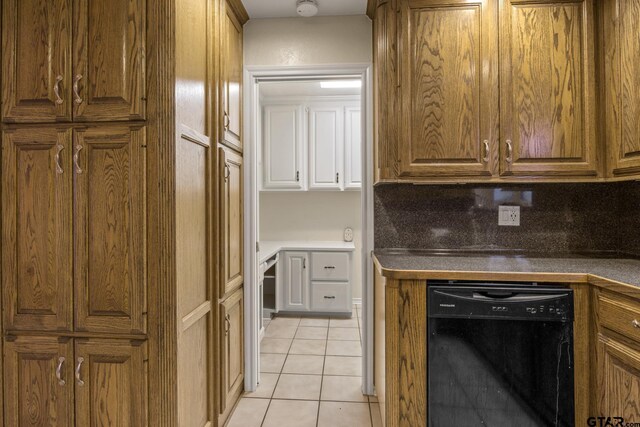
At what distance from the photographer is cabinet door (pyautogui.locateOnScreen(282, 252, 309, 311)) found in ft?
12.4

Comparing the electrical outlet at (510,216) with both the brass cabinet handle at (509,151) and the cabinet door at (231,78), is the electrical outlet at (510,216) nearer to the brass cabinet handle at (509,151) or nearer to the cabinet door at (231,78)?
the brass cabinet handle at (509,151)

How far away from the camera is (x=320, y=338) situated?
10.7ft

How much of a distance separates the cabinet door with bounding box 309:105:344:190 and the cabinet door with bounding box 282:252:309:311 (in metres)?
0.79

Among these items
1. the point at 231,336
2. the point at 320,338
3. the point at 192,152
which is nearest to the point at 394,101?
the point at 192,152

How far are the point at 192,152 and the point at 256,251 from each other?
96 centimetres

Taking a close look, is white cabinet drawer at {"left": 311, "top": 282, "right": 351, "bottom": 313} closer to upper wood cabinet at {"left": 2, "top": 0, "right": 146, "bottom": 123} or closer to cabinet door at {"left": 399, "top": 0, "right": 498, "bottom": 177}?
cabinet door at {"left": 399, "top": 0, "right": 498, "bottom": 177}

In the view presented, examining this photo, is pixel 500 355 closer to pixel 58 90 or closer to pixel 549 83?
pixel 549 83

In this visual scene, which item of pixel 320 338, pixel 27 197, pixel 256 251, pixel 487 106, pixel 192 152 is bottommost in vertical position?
pixel 320 338

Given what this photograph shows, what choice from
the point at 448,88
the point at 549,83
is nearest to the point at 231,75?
the point at 448,88

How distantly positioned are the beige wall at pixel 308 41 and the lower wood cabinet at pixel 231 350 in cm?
152

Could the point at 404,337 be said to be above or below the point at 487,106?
below

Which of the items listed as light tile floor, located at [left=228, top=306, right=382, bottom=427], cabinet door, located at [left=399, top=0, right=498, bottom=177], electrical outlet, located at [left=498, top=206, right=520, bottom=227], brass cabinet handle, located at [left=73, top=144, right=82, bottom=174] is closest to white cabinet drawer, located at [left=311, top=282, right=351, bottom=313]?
light tile floor, located at [left=228, top=306, right=382, bottom=427]

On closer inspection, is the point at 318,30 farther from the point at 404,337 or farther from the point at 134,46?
the point at 404,337

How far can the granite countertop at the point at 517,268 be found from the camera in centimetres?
151
